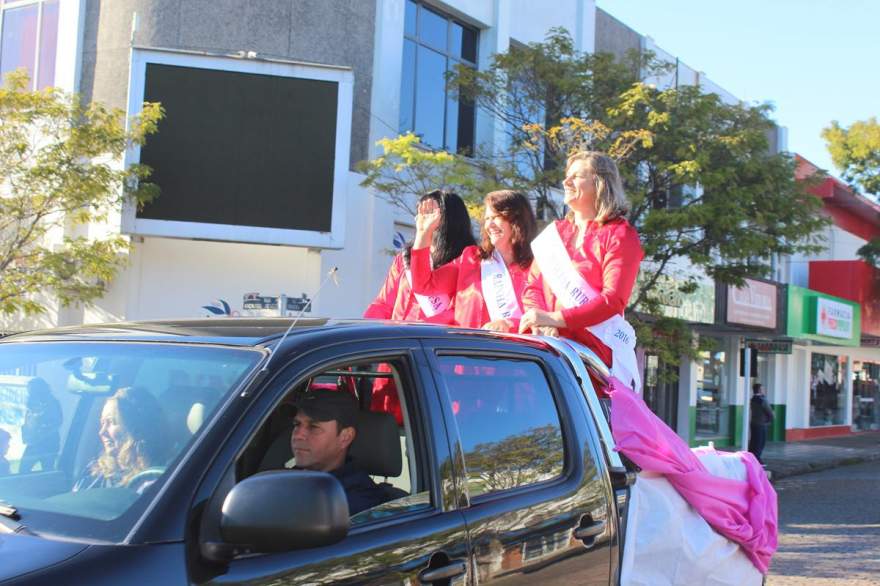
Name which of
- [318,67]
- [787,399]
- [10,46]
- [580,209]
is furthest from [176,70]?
[787,399]

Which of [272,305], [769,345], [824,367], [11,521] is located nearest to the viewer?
[11,521]

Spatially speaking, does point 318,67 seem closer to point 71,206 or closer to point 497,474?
point 71,206

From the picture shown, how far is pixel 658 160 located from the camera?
13.6m

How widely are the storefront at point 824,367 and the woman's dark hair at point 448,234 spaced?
71.7 feet

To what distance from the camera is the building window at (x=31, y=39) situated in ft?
47.0

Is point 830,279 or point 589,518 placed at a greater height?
point 830,279

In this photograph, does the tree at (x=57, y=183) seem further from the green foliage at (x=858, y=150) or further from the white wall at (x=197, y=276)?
the green foliage at (x=858, y=150)

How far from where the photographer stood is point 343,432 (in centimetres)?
317

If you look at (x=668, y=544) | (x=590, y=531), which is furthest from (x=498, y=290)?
(x=590, y=531)

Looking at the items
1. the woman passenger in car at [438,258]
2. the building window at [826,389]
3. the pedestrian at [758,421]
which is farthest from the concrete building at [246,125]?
the building window at [826,389]

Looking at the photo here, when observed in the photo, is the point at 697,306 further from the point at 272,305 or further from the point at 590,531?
the point at 590,531

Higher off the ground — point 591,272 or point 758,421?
point 591,272

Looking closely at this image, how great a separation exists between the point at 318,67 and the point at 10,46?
5.30 m

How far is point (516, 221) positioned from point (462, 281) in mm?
440
